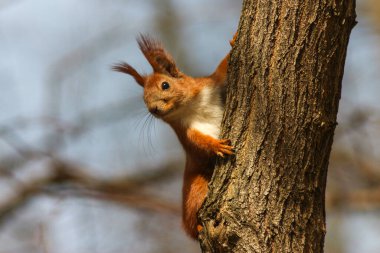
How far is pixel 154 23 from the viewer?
11055 millimetres

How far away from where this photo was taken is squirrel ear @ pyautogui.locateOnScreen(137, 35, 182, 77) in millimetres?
3760

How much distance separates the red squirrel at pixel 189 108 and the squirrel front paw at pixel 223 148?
268mm

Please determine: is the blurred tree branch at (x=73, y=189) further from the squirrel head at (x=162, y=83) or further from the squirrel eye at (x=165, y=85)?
the squirrel eye at (x=165, y=85)

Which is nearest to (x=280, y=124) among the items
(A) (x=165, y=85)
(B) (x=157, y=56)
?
(A) (x=165, y=85)

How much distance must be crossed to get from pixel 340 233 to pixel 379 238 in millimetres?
1445

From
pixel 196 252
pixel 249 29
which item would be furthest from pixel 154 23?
pixel 249 29

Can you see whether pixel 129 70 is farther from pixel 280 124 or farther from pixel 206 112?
pixel 280 124

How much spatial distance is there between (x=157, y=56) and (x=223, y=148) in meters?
1.24

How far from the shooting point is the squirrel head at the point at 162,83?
11.9 feet

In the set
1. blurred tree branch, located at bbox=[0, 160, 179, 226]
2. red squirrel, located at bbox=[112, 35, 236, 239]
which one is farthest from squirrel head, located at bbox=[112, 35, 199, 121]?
blurred tree branch, located at bbox=[0, 160, 179, 226]

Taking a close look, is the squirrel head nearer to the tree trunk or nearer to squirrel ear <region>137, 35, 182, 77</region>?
squirrel ear <region>137, 35, 182, 77</region>

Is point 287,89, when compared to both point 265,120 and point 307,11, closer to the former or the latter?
point 265,120

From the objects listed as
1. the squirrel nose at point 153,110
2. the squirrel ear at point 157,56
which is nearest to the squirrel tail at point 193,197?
the squirrel nose at point 153,110

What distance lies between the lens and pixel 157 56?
384cm
